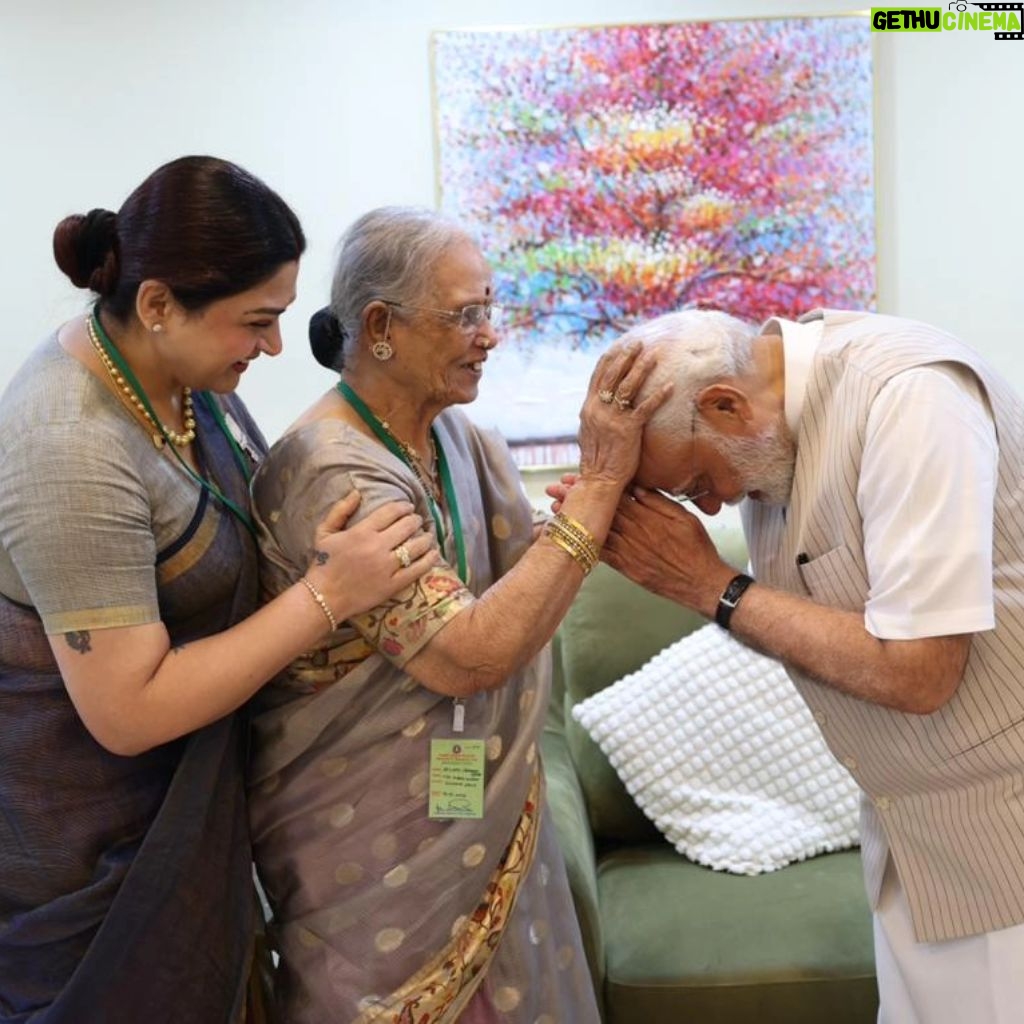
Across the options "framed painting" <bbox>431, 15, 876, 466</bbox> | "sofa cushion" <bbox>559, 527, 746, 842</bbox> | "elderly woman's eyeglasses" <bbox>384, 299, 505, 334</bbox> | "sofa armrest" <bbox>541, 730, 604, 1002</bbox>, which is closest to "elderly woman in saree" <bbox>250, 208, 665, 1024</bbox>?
"elderly woman's eyeglasses" <bbox>384, 299, 505, 334</bbox>

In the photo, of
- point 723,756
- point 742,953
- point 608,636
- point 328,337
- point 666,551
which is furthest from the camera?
point 608,636

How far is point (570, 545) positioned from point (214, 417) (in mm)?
521

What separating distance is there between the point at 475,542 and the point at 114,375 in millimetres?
531

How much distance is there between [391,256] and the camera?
5.36ft

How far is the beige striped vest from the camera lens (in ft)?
4.72

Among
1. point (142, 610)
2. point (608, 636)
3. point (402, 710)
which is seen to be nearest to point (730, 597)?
point (402, 710)

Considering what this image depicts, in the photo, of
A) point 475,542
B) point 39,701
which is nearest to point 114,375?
point 39,701

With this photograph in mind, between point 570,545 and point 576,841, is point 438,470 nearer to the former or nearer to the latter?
point 570,545

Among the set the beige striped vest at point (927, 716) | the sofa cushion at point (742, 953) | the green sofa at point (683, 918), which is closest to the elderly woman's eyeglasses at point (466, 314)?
the beige striped vest at point (927, 716)

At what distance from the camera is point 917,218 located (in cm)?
332

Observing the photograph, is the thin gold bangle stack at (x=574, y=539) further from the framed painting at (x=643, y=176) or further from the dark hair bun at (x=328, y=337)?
the framed painting at (x=643, y=176)

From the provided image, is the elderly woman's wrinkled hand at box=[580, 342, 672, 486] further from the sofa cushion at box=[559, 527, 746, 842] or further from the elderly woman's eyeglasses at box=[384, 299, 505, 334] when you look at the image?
the sofa cushion at box=[559, 527, 746, 842]

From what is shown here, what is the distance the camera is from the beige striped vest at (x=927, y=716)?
144 cm

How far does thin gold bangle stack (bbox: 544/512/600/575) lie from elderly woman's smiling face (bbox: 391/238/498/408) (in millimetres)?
262
